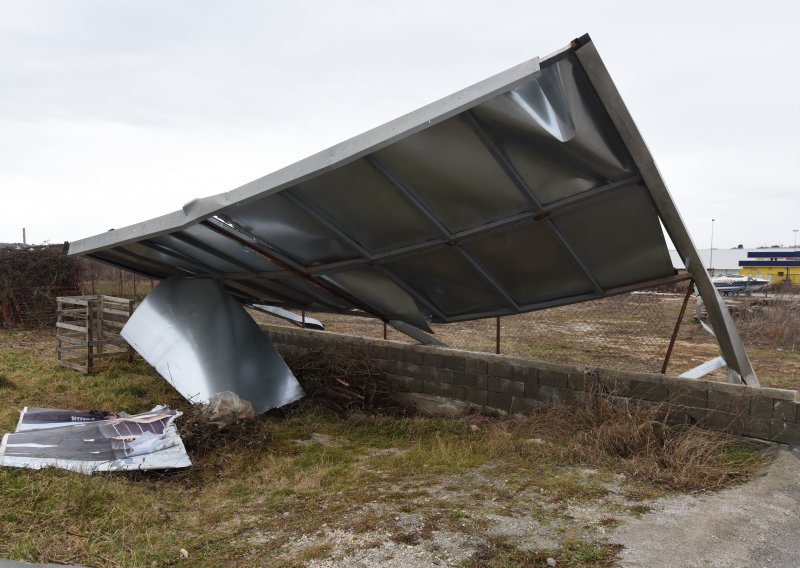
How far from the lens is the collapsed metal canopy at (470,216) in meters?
3.94

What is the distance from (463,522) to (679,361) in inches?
322

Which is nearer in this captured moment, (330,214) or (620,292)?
(330,214)

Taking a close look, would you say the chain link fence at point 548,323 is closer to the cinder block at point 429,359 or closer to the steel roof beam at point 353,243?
the cinder block at point 429,359

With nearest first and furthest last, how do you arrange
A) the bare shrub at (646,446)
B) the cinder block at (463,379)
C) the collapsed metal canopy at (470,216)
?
the collapsed metal canopy at (470,216)
the bare shrub at (646,446)
the cinder block at (463,379)

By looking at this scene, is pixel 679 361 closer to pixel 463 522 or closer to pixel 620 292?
pixel 620 292

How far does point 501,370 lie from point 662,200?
2.85 meters

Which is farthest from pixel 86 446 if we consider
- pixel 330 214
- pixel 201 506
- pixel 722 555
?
pixel 722 555

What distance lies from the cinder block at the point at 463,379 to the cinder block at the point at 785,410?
3.14 meters

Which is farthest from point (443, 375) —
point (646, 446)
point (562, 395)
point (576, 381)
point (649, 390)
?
point (646, 446)

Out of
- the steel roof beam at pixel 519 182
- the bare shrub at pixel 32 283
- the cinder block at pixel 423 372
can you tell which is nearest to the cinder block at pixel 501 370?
the cinder block at pixel 423 372

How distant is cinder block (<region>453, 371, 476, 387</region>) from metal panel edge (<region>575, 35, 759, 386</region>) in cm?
277

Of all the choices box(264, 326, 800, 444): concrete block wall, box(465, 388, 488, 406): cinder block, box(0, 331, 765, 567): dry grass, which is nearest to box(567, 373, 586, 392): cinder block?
box(264, 326, 800, 444): concrete block wall

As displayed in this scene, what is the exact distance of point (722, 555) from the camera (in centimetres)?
320

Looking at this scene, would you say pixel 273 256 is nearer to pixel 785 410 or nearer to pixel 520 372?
pixel 520 372
